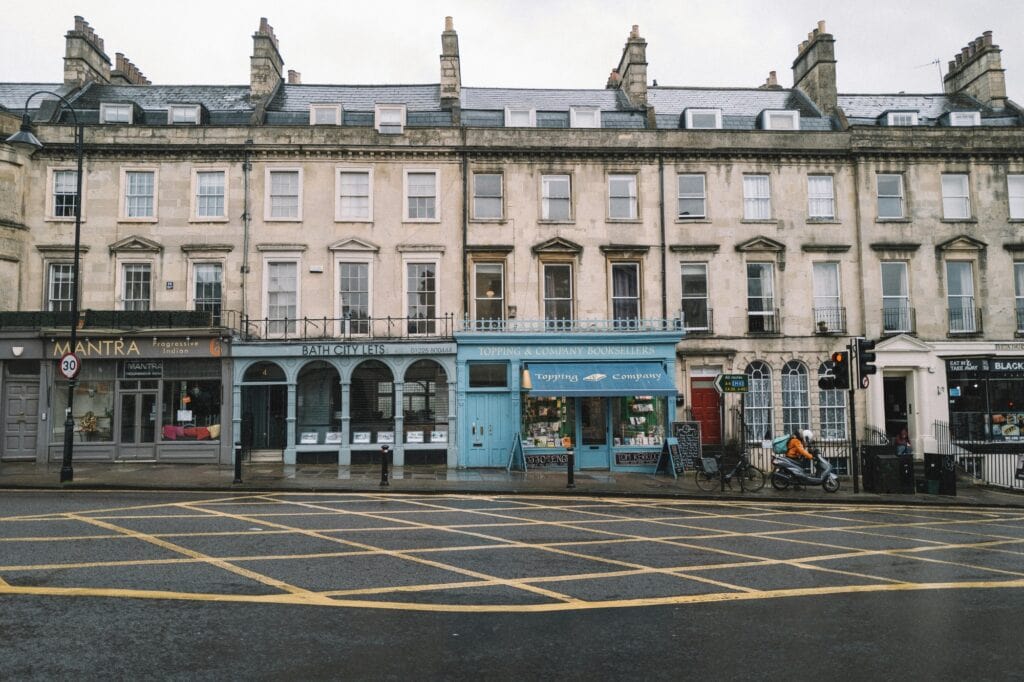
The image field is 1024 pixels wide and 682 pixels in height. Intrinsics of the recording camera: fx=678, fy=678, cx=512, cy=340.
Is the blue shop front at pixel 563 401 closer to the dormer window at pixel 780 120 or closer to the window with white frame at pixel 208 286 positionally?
the window with white frame at pixel 208 286

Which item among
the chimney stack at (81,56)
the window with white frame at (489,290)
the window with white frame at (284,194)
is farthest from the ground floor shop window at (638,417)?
the chimney stack at (81,56)

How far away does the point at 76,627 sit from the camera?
654cm

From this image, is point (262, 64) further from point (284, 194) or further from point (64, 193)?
point (64, 193)

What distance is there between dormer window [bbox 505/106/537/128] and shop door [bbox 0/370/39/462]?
18775mm

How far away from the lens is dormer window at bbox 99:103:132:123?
2477 centimetres

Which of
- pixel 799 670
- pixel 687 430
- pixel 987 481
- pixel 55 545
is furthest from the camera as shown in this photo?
pixel 987 481

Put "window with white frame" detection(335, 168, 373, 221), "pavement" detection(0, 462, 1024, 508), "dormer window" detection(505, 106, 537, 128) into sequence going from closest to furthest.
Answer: "pavement" detection(0, 462, 1024, 508), "window with white frame" detection(335, 168, 373, 221), "dormer window" detection(505, 106, 537, 128)

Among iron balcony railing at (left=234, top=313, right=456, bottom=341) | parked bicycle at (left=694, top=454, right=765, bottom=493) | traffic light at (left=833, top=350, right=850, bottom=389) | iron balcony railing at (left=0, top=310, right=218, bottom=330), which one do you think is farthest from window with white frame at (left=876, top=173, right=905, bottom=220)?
iron balcony railing at (left=0, top=310, right=218, bottom=330)

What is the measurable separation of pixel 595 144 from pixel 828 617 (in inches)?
788

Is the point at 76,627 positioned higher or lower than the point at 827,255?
lower

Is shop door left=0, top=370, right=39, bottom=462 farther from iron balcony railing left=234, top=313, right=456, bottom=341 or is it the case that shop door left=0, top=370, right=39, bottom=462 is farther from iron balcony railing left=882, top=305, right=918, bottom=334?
iron balcony railing left=882, top=305, right=918, bottom=334

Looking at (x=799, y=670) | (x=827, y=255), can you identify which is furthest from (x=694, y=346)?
(x=799, y=670)

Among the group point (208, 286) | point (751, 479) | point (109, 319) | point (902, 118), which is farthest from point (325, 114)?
point (902, 118)

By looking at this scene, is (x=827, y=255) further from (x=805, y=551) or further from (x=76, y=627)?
(x=76, y=627)
